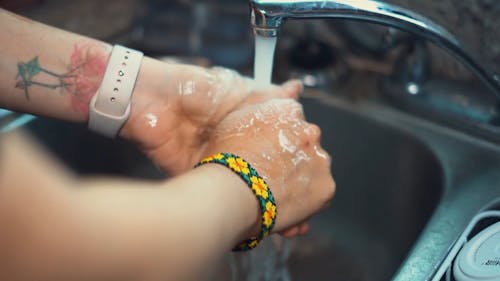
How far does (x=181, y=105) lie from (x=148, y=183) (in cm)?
27

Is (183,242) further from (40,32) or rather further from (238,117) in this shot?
(40,32)

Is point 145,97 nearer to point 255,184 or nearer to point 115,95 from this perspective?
point 115,95

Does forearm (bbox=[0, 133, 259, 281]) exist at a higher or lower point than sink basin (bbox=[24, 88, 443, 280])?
higher

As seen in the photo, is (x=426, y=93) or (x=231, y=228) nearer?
(x=231, y=228)

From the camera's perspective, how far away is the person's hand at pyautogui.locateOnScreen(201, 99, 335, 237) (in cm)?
63

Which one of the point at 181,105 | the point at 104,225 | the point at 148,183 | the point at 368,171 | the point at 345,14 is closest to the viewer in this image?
the point at 104,225

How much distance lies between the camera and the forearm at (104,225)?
314mm

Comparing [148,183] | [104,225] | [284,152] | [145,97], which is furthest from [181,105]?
[104,225]

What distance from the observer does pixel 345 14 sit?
610 mm

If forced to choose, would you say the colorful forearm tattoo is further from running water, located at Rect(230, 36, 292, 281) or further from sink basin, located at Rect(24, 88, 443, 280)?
running water, located at Rect(230, 36, 292, 281)

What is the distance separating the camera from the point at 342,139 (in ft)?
2.95

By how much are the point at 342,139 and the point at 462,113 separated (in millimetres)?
187

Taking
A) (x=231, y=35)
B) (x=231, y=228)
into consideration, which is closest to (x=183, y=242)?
(x=231, y=228)

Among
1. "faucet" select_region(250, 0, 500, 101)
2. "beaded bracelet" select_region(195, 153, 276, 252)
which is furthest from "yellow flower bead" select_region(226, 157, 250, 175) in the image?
"faucet" select_region(250, 0, 500, 101)
